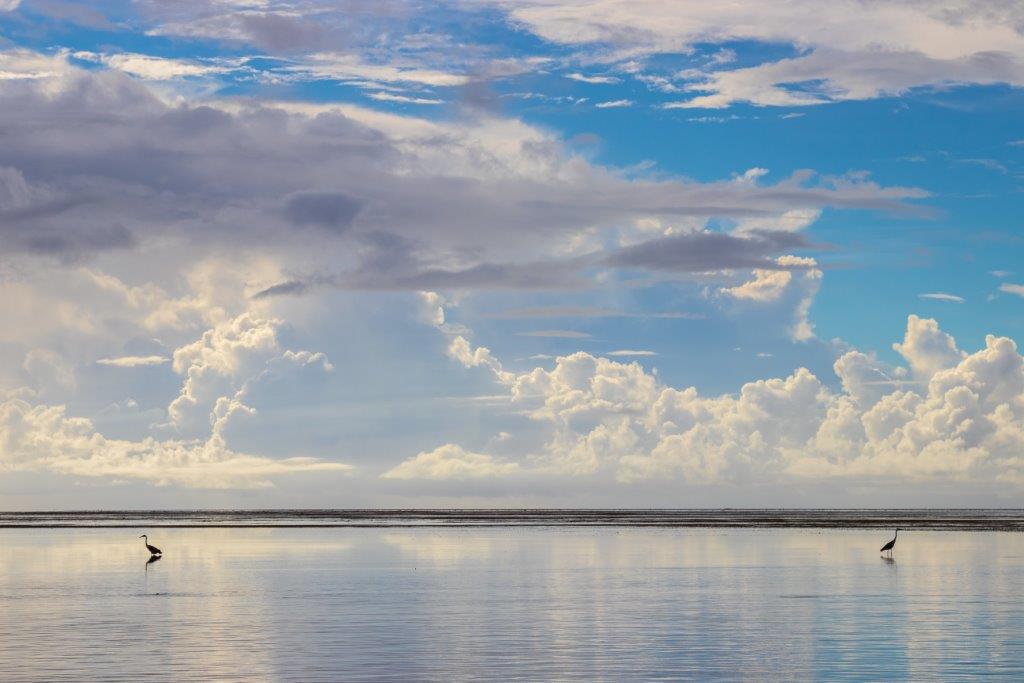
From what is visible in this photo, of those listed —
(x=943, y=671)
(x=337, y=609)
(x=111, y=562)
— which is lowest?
(x=943, y=671)

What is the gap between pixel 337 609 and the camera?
50.1 m

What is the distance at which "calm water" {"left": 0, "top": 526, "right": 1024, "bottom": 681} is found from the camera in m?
35.3

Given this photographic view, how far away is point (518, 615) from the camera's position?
4759 cm

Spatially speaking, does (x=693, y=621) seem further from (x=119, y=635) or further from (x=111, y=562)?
(x=111, y=562)

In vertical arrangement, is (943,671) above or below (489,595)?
below

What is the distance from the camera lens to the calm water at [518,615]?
3531cm

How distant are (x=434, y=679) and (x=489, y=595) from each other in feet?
75.2

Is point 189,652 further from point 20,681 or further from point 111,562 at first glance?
point 111,562

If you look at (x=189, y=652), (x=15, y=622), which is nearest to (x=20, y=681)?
(x=189, y=652)

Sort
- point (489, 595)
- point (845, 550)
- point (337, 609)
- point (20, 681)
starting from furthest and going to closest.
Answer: point (845, 550), point (489, 595), point (337, 609), point (20, 681)

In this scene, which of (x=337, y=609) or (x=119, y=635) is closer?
(x=119, y=635)

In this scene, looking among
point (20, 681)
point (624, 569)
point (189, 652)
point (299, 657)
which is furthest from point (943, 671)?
point (624, 569)

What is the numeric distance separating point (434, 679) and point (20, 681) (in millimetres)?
10553

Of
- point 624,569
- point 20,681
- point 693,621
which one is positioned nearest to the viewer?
point 20,681
